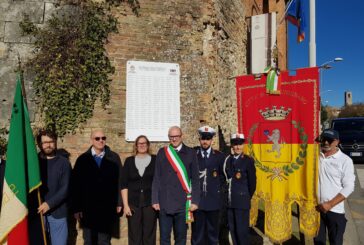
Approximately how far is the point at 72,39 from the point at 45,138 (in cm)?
196

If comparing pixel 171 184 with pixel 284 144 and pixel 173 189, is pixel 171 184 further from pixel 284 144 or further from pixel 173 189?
pixel 284 144

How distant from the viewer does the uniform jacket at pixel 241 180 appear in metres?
4.54

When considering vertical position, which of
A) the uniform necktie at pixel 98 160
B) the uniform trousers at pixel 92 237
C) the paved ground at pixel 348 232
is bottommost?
the paved ground at pixel 348 232

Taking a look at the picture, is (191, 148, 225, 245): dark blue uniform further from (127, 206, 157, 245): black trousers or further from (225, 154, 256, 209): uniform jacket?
(127, 206, 157, 245): black trousers

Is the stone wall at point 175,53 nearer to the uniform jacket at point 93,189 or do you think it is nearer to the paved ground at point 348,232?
the uniform jacket at point 93,189

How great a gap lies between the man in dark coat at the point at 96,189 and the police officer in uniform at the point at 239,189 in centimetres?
153

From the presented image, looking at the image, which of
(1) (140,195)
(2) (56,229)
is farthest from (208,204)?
(2) (56,229)

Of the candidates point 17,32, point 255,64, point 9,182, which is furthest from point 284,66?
point 9,182

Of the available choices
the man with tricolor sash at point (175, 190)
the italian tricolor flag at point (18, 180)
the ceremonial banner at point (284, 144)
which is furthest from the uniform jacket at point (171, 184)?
the italian tricolor flag at point (18, 180)

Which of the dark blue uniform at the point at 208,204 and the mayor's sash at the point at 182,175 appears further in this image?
the dark blue uniform at the point at 208,204

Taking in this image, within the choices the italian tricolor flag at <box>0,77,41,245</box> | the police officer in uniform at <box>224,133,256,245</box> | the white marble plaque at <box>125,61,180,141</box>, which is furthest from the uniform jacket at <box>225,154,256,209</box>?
the italian tricolor flag at <box>0,77,41,245</box>

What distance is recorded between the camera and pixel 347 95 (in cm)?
9206

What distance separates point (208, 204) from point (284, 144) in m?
1.51

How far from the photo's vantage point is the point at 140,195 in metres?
4.38
